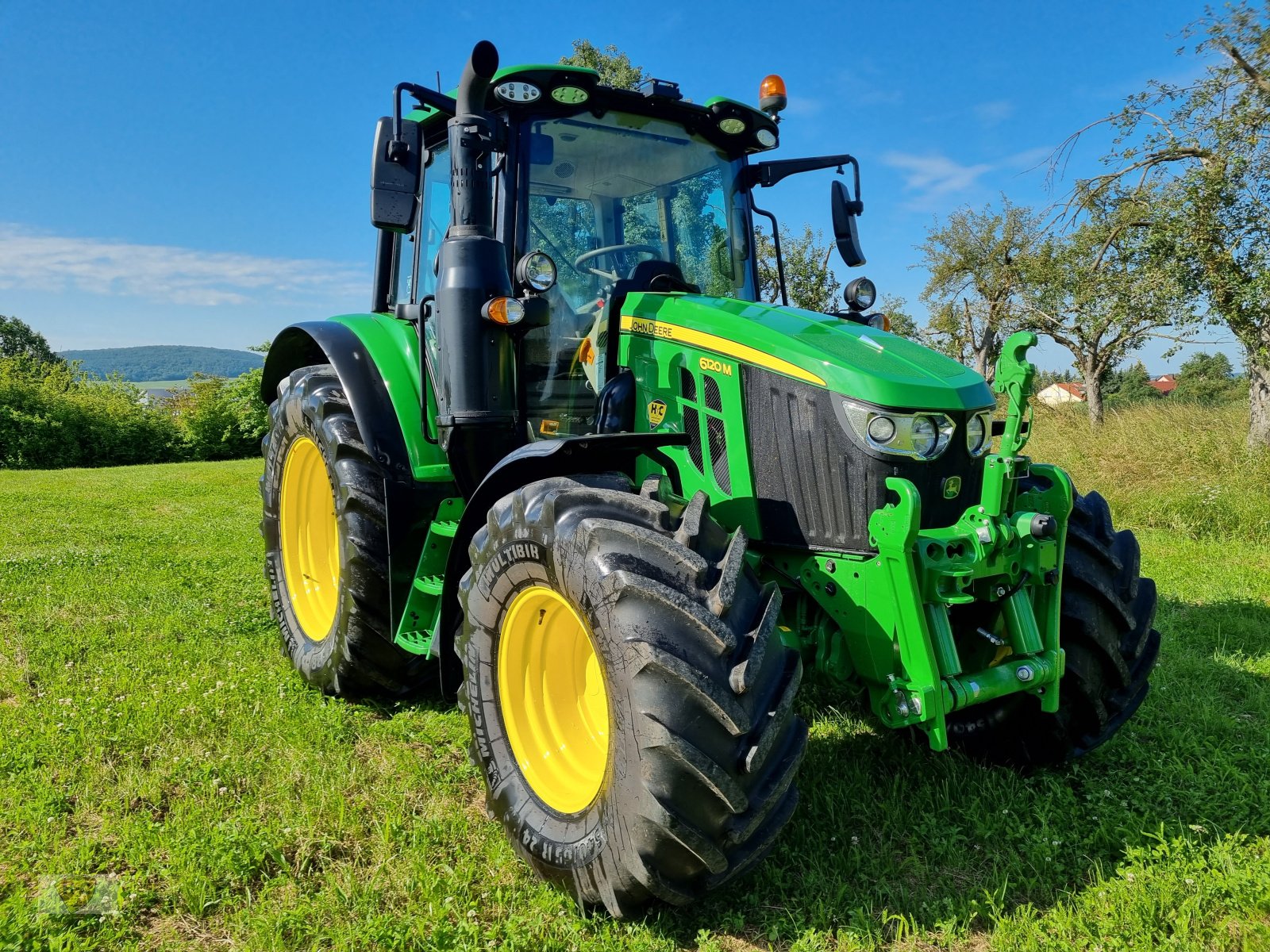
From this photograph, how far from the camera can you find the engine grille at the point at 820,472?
8.69ft

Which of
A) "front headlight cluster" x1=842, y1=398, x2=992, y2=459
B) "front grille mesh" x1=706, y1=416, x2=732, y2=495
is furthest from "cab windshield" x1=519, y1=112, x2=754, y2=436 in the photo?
"front headlight cluster" x1=842, y1=398, x2=992, y2=459

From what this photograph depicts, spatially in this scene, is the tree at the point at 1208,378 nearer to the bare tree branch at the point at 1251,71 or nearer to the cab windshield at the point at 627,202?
the bare tree branch at the point at 1251,71

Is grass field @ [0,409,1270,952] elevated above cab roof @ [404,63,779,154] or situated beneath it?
situated beneath

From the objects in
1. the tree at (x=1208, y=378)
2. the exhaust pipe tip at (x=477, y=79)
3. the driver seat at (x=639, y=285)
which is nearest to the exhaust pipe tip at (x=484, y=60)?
the exhaust pipe tip at (x=477, y=79)

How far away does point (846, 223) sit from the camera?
4016 mm

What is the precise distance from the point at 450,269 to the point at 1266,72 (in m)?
9.95

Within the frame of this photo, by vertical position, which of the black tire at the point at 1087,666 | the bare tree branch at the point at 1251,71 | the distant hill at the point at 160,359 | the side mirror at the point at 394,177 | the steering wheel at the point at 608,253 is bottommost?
the black tire at the point at 1087,666

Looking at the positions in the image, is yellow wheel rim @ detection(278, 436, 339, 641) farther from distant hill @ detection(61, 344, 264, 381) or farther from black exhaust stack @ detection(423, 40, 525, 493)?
distant hill @ detection(61, 344, 264, 381)

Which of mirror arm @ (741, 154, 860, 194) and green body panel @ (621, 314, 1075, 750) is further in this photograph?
→ mirror arm @ (741, 154, 860, 194)

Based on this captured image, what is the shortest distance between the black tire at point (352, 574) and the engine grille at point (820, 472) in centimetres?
170

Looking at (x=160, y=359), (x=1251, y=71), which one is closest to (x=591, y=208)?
(x=1251, y=71)

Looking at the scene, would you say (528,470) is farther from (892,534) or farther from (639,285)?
(892,534)

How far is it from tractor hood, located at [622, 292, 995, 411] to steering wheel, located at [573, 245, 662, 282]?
205mm

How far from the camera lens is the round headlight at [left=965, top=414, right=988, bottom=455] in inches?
110
